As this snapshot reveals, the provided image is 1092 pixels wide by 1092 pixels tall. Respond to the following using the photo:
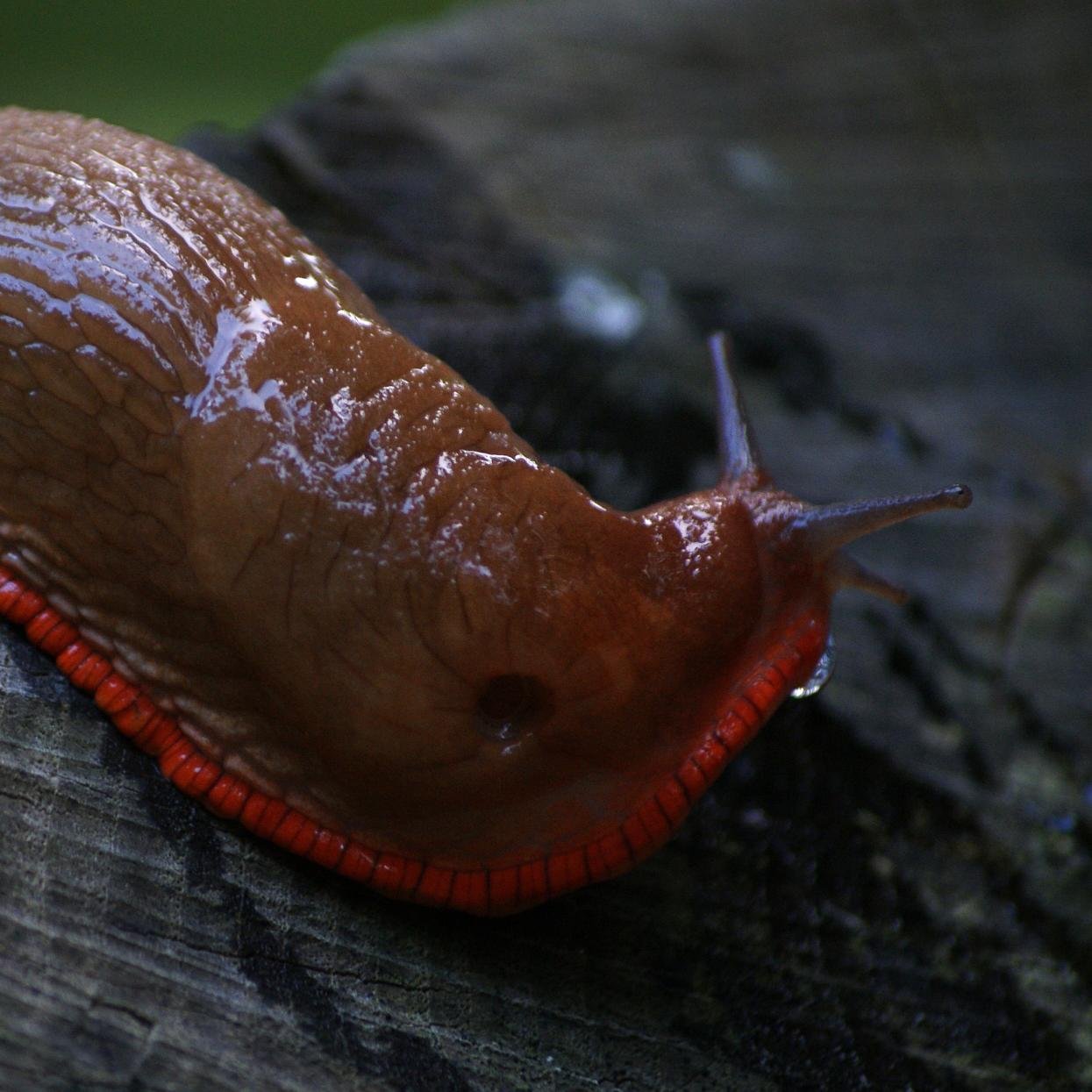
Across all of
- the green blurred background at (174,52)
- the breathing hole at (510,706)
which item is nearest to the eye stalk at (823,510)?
the breathing hole at (510,706)

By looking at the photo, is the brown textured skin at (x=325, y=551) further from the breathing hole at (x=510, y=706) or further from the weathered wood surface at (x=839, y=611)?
the weathered wood surface at (x=839, y=611)

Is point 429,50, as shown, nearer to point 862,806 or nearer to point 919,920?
point 862,806

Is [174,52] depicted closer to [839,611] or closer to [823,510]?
[839,611]

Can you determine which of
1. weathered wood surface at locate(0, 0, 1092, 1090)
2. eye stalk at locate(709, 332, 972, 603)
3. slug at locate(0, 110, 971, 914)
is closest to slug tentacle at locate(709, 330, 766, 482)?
eye stalk at locate(709, 332, 972, 603)

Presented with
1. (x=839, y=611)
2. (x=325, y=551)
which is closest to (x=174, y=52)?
(x=839, y=611)

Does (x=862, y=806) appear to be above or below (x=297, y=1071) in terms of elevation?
below

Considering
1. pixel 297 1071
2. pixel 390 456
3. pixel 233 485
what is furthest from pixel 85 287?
pixel 297 1071
